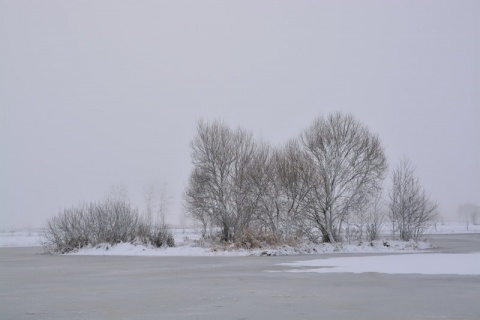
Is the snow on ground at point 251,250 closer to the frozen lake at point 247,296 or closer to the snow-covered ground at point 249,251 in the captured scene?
the snow-covered ground at point 249,251

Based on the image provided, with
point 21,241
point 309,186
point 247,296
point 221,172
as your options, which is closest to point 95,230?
point 221,172

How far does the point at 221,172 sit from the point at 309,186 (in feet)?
30.7

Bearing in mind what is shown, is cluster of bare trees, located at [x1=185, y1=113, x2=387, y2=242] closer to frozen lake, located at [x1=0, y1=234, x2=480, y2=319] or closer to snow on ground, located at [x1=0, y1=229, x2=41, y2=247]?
snow on ground, located at [x1=0, y1=229, x2=41, y2=247]

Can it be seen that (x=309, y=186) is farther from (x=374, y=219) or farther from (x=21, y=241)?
(x=21, y=241)

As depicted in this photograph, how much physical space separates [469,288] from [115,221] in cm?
3393

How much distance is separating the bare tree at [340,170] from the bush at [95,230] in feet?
43.9

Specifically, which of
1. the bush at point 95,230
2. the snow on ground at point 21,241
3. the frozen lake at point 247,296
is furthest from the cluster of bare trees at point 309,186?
the frozen lake at point 247,296

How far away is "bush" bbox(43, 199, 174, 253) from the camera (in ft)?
143

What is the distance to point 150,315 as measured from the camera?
35.8 feet

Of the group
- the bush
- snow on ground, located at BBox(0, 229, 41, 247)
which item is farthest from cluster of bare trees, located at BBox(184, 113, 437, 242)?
snow on ground, located at BBox(0, 229, 41, 247)

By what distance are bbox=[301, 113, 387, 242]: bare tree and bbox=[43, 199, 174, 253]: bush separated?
13380mm

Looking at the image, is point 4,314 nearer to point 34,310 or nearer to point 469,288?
point 34,310

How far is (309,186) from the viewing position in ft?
146

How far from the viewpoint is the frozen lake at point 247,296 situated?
10922 millimetres
